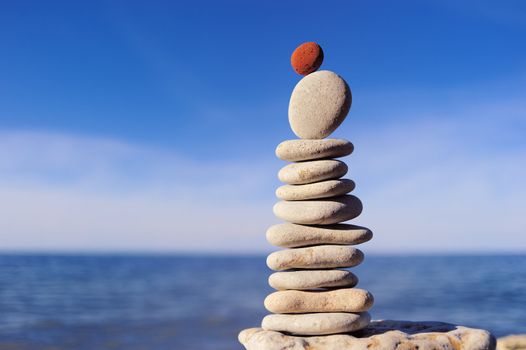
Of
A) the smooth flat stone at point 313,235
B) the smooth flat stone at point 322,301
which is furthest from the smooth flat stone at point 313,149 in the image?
the smooth flat stone at point 322,301

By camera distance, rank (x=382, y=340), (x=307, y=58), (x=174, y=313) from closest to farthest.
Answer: (x=382, y=340) → (x=307, y=58) → (x=174, y=313)

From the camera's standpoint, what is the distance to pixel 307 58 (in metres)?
7.26

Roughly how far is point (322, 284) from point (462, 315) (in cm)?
1590

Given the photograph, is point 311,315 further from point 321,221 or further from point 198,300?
point 198,300

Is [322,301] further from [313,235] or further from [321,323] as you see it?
[313,235]

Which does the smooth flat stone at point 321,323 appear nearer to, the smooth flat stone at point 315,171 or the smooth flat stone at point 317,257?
the smooth flat stone at point 317,257

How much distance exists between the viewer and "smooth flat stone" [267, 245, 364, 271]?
22.6 ft

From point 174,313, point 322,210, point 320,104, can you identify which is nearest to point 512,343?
point 322,210

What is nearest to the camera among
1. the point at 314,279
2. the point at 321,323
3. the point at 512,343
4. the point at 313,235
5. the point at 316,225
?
the point at 321,323

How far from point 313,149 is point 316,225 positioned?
3.21 ft

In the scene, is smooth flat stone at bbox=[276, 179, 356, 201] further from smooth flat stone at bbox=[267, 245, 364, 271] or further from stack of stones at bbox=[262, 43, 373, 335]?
smooth flat stone at bbox=[267, 245, 364, 271]

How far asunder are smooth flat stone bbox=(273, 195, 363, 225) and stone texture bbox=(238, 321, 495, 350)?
1.42m

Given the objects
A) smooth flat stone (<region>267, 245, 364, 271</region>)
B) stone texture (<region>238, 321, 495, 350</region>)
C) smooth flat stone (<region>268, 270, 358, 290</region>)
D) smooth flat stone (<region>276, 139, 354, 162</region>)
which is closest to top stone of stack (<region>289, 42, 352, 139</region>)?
smooth flat stone (<region>276, 139, 354, 162</region>)

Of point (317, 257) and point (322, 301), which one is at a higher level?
point (317, 257)
